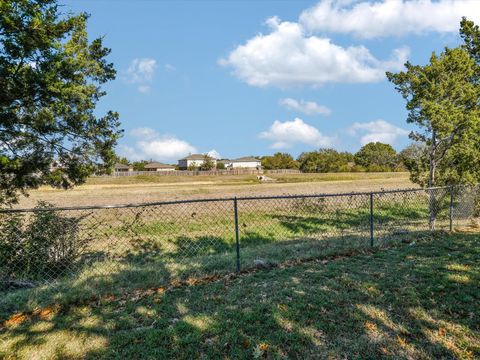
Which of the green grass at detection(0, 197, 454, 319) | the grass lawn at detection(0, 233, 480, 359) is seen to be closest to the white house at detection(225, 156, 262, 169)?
the green grass at detection(0, 197, 454, 319)

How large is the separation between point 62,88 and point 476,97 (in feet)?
40.5

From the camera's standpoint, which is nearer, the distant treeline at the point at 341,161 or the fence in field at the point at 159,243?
the fence in field at the point at 159,243

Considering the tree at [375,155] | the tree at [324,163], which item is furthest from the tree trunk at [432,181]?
the tree at [375,155]

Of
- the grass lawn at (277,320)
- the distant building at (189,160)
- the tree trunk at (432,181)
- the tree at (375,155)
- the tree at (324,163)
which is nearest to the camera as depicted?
the grass lawn at (277,320)

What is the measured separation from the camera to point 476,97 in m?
11.3

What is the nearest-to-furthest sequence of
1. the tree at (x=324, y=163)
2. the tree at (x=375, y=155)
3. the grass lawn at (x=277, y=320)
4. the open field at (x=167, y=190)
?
the grass lawn at (x=277, y=320)
the open field at (x=167, y=190)
the tree at (x=324, y=163)
the tree at (x=375, y=155)

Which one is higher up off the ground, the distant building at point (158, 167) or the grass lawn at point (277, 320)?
the distant building at point (158, 167)

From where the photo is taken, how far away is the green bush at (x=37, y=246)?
673 cm

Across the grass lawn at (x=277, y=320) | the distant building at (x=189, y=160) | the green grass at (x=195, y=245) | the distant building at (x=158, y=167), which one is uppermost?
the distant building at (x=189, y=160)

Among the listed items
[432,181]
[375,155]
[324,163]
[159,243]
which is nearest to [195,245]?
[159,243]

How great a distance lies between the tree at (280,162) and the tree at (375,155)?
2047 cm

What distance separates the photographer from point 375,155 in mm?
102062

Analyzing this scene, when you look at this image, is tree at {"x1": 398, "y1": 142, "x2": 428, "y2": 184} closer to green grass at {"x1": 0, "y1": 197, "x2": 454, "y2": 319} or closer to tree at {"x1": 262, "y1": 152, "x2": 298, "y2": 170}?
green grass at {"x1": 0, "y1": 197, "x2": 454, "y2": 319}

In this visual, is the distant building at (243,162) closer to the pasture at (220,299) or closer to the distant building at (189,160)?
the distant building at (189,160)
